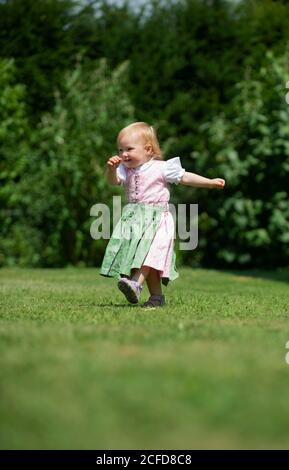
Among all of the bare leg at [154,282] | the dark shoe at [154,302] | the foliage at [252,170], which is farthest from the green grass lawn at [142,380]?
the foliage at [252,170]

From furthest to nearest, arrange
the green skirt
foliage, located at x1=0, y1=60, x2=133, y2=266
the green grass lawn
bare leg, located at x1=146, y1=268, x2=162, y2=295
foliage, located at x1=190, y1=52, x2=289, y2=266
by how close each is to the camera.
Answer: foliage, located at x1=0, y1=60, x2=133, y2=266 < foliage, located at x1=190, y1=52, x2=289, y2=266 < bare leg, located at x1=146, y1=268, x2=162, y2=295 < the green skirt < the green grass lawn

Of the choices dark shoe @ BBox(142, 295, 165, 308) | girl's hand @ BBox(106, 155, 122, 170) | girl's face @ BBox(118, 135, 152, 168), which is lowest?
dark shoe @ BBox(142, 295, 165, 308)

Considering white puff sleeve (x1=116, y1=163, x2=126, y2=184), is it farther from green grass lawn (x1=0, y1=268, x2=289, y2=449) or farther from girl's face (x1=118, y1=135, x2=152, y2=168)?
green grass lawn (x1=0, y1=268, x2=289, y2=449)

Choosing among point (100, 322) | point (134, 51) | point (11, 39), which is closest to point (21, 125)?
point (11, 39)

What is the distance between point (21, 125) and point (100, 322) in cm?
641

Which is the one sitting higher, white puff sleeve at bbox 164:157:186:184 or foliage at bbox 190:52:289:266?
foliage at bbox 190:52:289:266

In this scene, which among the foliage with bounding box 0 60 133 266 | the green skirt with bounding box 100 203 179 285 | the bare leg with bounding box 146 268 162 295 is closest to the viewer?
the green skirt with bounding box 100 203 179 285

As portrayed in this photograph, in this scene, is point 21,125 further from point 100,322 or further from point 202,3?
point 100,322

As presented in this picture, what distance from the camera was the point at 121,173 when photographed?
6.30 meters

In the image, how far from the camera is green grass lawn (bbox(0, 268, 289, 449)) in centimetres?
263

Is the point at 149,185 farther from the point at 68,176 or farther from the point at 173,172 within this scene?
the point at 68,176

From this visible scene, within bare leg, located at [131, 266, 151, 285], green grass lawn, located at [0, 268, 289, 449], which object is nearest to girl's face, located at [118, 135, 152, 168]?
bare leg, located at [131, 266, 151, 285]

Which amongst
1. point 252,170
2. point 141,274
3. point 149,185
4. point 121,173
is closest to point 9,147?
point 252,170

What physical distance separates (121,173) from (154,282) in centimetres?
74
